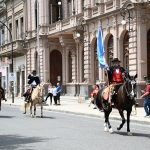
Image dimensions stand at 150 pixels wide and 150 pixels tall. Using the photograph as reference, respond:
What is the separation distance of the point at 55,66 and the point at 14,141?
3952 centimetres

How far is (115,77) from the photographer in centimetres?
1642

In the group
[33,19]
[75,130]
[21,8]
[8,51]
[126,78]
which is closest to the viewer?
[126,78]

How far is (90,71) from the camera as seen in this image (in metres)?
41.7

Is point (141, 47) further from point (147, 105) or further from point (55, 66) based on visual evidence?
point (55, 66)

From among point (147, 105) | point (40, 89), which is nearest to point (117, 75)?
point (147, 105)

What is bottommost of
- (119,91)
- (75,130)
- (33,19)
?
(75,130)

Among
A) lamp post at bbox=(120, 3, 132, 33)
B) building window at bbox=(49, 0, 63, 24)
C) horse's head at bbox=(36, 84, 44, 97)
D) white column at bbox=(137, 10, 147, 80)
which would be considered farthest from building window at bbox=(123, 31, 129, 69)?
building window at bbox=(49, 0, 63, 24)

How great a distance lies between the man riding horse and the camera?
1631cm

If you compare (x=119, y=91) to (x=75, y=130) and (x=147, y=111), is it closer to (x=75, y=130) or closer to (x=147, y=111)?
(x=75, y=130)

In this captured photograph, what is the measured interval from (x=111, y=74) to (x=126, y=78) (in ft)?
2.12

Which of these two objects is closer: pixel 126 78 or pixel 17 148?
pixel 17 148

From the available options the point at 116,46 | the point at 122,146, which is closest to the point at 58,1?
the point at 116,46

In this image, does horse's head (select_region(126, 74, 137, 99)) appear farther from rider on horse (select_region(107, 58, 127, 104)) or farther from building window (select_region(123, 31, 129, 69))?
building window (select_region(123, 31, 129, 69))

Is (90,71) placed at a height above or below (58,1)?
below
